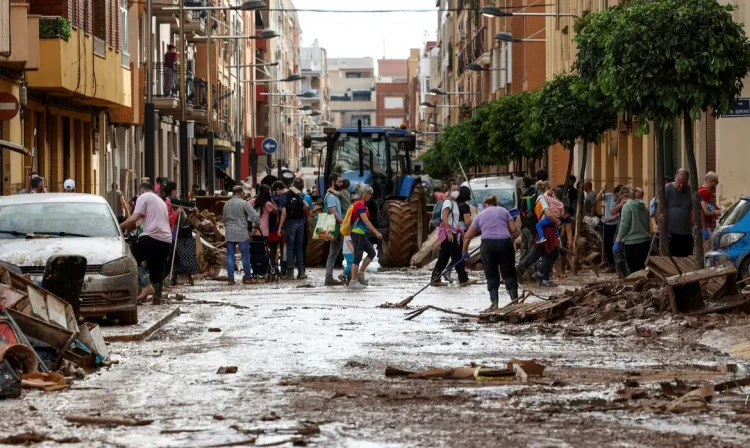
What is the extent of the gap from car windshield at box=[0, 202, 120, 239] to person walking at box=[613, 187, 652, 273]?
335 inches

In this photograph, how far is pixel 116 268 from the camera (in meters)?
17.7

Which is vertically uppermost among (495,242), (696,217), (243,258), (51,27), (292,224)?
(51,27)

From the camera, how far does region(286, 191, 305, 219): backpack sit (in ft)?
92.2

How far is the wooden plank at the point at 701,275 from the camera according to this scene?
16.9 meters

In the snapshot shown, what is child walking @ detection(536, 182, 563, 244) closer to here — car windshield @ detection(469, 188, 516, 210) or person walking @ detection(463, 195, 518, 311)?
person walking @ detection(463, 195, 518, 311)

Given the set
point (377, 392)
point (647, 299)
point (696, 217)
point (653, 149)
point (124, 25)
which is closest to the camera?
point (377, 392)

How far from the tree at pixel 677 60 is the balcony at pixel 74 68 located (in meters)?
13.5

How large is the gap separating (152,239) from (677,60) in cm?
739

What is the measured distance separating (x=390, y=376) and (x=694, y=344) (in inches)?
171

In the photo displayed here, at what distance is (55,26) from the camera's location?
32188 millimetres

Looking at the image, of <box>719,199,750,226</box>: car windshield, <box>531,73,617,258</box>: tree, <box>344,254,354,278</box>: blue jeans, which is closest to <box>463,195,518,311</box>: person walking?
<box>719,199,750,226</box>: car windshield

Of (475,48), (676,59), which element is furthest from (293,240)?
(475,48)

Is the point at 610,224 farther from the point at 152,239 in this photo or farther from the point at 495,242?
the point at 152,239

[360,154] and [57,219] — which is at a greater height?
[360,154]
